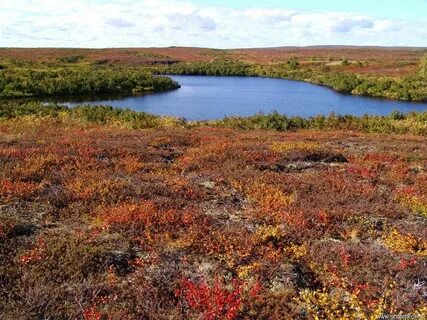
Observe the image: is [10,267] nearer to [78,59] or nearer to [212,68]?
[212,68]

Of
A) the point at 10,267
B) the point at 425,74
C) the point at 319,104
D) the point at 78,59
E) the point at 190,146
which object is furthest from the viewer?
the point at 78,59

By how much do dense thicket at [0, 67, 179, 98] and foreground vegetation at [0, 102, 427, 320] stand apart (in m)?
63.2

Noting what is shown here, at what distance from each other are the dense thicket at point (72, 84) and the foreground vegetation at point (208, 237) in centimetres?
6325

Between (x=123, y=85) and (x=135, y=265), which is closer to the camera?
(x=135, y=265)

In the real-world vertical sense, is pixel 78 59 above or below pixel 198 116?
above

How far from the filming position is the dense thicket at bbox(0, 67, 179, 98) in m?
75.5

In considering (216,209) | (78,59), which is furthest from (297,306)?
(78,59)

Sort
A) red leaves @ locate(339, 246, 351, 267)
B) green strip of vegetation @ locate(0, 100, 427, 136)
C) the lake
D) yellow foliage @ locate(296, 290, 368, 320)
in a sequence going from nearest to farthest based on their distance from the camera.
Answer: yellow foliage @ locate(296, 290, 368, 320) → red leaves @ locate(339, 246, 351, 267) → green strip of vegetation @ locate(0, 100, 427, 136) → the lake

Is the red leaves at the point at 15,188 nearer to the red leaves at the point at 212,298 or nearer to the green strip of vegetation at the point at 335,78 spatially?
the red leaves at the point at 212,298

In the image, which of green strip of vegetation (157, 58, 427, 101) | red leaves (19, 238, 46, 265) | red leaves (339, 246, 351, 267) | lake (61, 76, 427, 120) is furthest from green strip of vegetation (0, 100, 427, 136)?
green strip of vegetation (157, 58, 427, 101)

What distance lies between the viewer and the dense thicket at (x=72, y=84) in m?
75.5

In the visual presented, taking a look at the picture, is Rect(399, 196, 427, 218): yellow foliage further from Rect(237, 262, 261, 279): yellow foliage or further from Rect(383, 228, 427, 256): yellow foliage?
Rect(237, 262, 261, 279): yellow foliage

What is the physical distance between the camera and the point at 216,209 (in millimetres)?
12195

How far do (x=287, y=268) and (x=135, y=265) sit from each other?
2.96m
